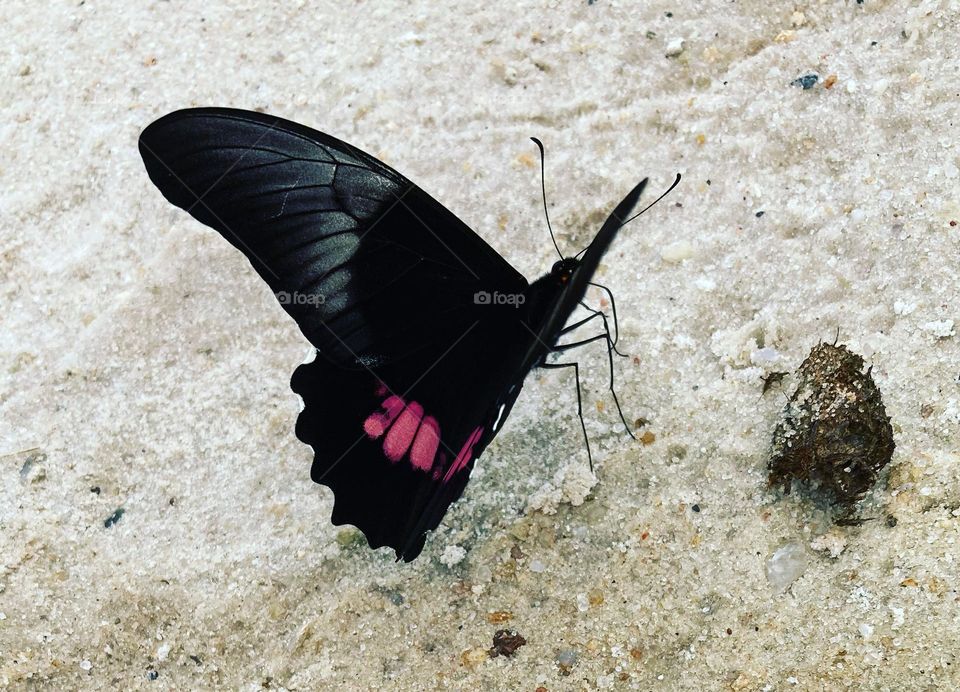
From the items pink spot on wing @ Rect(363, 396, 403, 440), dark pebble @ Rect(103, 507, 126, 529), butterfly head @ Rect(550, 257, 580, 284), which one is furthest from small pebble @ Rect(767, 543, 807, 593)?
dark pebble @ Rect(103, 507, 126, 529)

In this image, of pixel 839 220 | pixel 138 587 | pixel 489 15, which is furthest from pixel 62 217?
pixel 839 220

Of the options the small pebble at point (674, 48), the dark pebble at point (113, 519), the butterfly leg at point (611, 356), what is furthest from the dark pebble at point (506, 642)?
the small pebble at point (674, 48)

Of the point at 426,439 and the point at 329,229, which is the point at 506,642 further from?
the point at 329,229

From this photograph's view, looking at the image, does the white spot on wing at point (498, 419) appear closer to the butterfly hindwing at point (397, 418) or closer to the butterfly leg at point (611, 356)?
the butterfly hindwing at point (397, 418)

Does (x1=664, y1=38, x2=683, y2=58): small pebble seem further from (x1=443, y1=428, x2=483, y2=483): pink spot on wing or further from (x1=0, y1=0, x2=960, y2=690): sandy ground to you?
(x1=443, y1=428, x2=483, y2=483): pink spot on wing

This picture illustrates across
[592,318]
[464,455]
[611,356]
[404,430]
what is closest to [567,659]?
[464,455]
